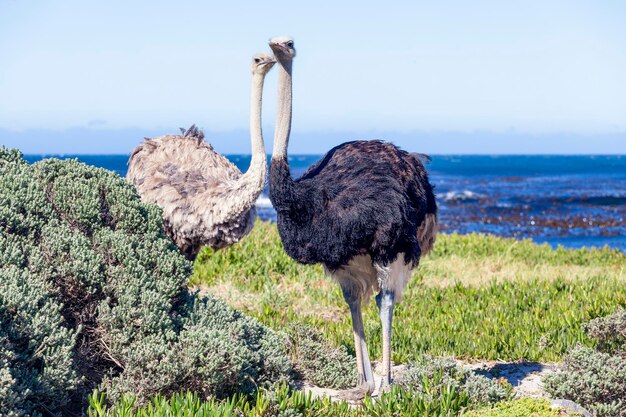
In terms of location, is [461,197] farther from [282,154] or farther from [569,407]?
[569,407]

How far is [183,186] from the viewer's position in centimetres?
809

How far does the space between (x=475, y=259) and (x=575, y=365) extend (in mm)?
7391

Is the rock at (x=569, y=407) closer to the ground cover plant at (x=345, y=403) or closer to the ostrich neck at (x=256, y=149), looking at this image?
the ground cover plant at (x=345, y=403)

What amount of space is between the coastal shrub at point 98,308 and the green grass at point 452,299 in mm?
1788

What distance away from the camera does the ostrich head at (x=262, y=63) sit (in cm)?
749

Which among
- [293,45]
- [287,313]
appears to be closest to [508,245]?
[287,313]

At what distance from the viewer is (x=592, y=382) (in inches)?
238

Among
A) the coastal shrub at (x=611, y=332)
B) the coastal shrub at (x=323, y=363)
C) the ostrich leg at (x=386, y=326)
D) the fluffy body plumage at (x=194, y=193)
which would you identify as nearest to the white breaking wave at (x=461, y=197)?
Result: the fluffy body plumage at (x=194, y=193)

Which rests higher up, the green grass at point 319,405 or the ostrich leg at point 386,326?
the ostrich leg at point 386,326

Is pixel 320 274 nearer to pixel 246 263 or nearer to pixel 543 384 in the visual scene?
pixel 246 263

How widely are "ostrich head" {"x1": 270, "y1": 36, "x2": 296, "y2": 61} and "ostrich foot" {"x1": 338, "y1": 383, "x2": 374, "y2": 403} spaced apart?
243cm

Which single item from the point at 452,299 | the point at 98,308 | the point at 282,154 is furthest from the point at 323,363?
the point at 452,299

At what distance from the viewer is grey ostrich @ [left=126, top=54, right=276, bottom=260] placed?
759cm

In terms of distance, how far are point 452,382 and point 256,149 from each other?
2.76m
